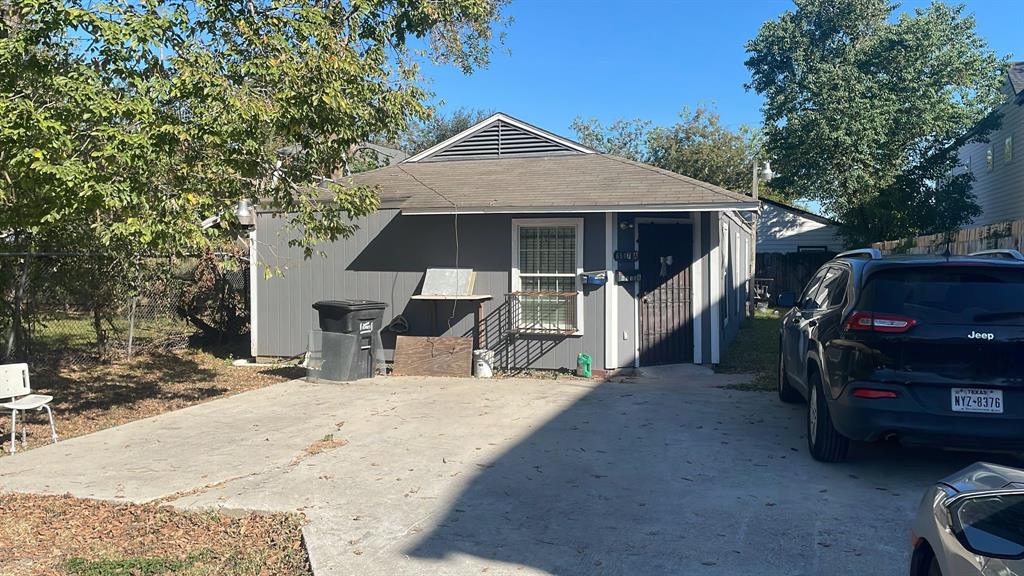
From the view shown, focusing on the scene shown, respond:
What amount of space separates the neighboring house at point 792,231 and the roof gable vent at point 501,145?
20312mm

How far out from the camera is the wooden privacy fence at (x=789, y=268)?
28969 millimetres

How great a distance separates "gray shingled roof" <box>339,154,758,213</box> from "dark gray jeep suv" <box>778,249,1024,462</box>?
16.2ft

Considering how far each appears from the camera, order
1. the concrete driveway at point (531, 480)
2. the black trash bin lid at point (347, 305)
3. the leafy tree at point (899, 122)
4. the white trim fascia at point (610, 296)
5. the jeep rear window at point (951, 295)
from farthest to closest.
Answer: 1. the leafy tree at point (899, 122)
2. the white trim fascia at point (610, 296)
3. the black trash bin lid at point (347, 305)
4. the jeep rear window at point (951, 295)
5. the concrete driveway at point (531, 480)

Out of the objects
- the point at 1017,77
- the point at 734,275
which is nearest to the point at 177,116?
the point at 734,275

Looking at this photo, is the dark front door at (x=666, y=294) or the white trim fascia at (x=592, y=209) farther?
the dark front door at (x=666, y=294)

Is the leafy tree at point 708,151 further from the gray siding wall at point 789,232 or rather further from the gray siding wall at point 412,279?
the gray siding wall at point 412,279

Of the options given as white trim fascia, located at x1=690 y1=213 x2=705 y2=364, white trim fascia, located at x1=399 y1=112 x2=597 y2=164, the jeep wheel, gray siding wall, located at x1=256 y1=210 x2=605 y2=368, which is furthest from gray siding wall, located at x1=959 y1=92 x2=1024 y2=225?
the jeep wheel

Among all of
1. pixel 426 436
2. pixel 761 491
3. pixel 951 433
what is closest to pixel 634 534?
pixel 761 491

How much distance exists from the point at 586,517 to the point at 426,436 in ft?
9.37

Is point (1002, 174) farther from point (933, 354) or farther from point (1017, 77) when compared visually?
point (933, 354)

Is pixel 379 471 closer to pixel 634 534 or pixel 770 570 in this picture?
pixel 634 534

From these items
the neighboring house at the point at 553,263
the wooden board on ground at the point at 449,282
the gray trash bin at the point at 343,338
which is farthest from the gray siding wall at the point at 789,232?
the gray trash bin at the point at 343,338

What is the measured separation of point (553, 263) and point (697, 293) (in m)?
2.31

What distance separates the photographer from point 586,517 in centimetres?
517
